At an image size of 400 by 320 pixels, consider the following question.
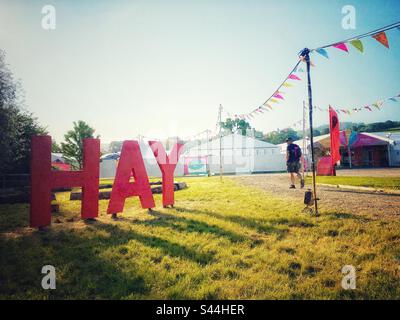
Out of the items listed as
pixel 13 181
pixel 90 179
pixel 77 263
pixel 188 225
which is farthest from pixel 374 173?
pixel 13 181

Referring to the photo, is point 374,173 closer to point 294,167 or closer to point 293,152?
point 294,167

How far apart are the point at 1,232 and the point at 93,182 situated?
2.13 m

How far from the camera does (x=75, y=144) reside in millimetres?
28438

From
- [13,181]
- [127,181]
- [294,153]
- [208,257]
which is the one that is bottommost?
[208,257]

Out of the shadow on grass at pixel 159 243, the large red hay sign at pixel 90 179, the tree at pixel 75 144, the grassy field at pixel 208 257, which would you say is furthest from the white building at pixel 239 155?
the shadow on grass at pixel 159 243

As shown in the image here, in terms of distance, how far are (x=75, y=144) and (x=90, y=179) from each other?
2618cm

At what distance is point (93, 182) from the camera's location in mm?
5785

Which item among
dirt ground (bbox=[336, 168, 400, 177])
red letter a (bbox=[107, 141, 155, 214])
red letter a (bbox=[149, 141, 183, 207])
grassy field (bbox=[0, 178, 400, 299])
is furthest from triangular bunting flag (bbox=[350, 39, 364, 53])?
dirt ground (bbox=[336, 168, 400, 177])

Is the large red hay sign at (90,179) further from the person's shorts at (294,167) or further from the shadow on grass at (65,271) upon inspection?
the person's shorts at (294,167)

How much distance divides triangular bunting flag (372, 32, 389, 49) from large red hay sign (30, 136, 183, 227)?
5858 millimetres

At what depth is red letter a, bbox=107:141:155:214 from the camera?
6160mm

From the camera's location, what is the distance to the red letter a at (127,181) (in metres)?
6.16
